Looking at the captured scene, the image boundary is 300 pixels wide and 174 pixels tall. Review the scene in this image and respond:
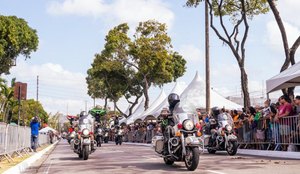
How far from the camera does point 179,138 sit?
10688 millimetres

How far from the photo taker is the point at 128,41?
141 feet

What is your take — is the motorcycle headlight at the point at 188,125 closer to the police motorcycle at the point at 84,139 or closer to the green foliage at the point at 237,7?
the police motorcycle at the point at 84,139

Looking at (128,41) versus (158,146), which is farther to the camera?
(128,41)

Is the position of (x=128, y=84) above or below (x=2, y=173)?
above

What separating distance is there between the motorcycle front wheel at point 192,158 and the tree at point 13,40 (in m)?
35.7

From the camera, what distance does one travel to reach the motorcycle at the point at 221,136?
51.3ft

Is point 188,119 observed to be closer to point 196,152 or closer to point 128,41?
point 196,152

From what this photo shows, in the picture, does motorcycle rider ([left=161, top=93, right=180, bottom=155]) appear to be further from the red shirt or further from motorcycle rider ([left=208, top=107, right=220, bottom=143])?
motorcycle rider ([left=208, top=107, right=220, bottom=143])

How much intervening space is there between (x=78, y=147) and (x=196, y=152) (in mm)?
6033

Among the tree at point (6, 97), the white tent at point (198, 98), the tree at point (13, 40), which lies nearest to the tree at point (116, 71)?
the tree at point (13, 40)

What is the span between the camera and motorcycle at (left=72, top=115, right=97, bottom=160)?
14548 millimetres

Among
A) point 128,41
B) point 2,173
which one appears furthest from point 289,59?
point 128,41

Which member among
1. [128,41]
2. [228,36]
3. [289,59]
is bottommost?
[289,59]

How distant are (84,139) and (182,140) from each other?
5.07 m
